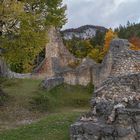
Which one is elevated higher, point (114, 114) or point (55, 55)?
point (55, 55)

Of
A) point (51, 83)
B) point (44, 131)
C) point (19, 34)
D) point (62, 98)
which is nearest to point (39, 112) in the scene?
point (19, 34)

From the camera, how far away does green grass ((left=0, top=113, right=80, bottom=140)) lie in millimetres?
15508

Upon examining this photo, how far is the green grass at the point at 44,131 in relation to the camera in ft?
50.9

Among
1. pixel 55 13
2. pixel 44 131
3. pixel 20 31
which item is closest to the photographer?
pixel 44 131

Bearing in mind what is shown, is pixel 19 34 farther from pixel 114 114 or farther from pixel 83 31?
pixel 83 31

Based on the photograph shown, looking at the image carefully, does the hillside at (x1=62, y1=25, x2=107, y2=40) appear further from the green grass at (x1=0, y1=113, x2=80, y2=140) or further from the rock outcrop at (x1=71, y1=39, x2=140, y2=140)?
the rock outcrop at (x1=71, y1=39, x2=140, y2=140)

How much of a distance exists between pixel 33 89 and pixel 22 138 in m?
10.3

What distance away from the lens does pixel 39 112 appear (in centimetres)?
2250

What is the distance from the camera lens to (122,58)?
17234 mm

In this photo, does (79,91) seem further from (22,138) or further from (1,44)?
(22,138)

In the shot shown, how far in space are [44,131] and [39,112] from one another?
6351 mm

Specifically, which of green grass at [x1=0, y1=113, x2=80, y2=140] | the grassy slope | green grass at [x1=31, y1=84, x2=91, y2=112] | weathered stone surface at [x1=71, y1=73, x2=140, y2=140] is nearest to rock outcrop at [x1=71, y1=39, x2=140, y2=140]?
weathered stone surface at [x1=71, y1=73, x2=140, y2=140]

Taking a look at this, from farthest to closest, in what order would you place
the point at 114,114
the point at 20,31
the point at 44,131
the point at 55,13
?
the point at 55,13
the point at 20,31
the point at 44,131
the point at 114,114

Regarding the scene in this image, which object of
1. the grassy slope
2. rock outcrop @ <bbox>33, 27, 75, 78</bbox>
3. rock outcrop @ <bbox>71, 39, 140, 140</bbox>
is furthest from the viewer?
rock outcrop @ <bbox>33, 27, 75, 78</bbox>
